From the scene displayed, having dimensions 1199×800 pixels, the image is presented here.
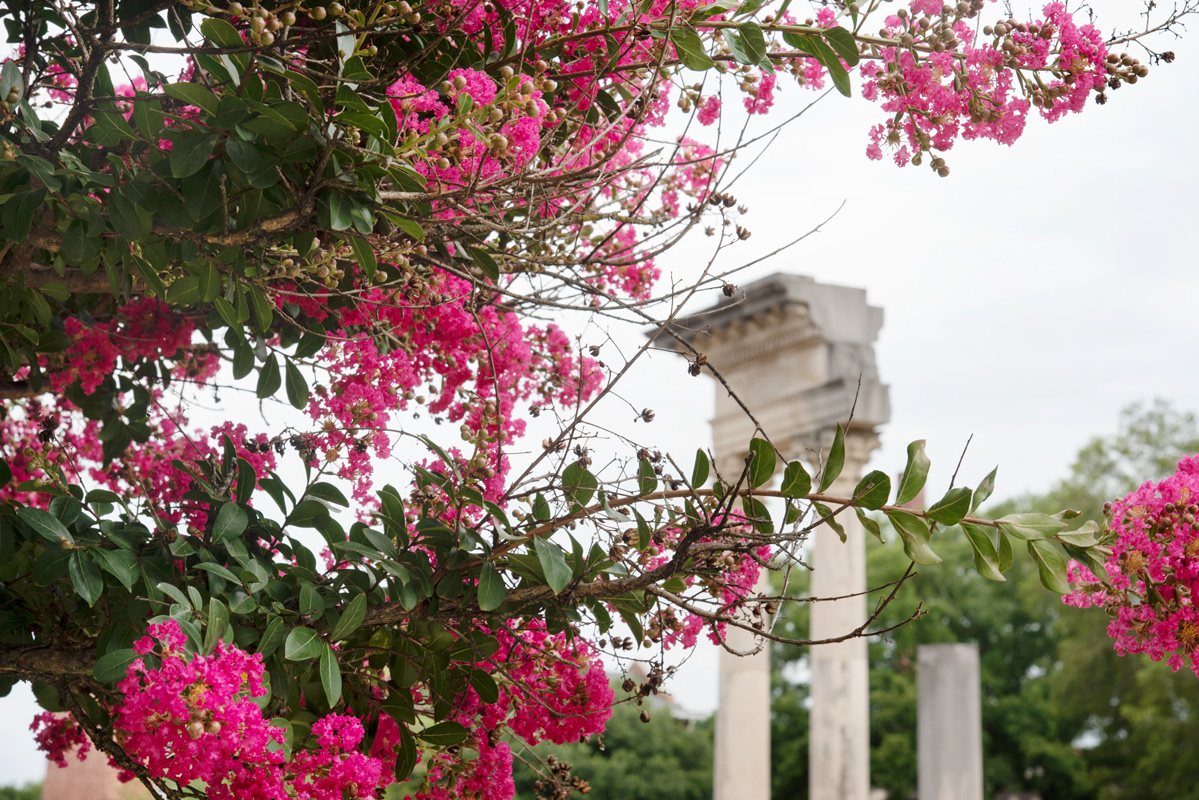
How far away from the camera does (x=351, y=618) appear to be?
297 cm

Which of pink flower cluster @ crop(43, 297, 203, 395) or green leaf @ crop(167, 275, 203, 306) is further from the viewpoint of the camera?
pink flower cluster @ crop(43, 297, 203, 395)

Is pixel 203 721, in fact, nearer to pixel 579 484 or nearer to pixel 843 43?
pixel 579 484

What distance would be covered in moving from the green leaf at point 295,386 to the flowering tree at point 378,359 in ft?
0.05

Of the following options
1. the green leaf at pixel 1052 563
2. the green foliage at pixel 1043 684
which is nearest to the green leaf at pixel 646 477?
the green leaf at pixel 1052 563

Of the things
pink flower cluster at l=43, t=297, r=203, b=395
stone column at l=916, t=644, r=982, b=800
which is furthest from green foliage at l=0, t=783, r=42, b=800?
pink flower cluster at l=43, t=297, r=203, b=395

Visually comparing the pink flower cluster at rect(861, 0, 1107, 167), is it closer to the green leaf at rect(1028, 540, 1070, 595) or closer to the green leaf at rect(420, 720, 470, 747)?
the green leaf at rect(1028, 540, 1070, 595)

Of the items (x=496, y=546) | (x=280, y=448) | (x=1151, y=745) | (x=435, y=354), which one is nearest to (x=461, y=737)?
(x=496, y=546)

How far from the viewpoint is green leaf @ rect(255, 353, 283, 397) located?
4117 mm

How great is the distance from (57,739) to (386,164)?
3.28m

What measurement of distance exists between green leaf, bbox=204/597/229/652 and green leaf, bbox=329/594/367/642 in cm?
28

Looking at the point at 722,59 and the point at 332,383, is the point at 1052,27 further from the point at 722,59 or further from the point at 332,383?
the point at 332,383

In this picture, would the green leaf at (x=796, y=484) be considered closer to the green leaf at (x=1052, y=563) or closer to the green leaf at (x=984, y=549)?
the green leaf at (x=984, y=549)

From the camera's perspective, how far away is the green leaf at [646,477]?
127 inches

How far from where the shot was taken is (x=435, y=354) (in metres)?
4.21
